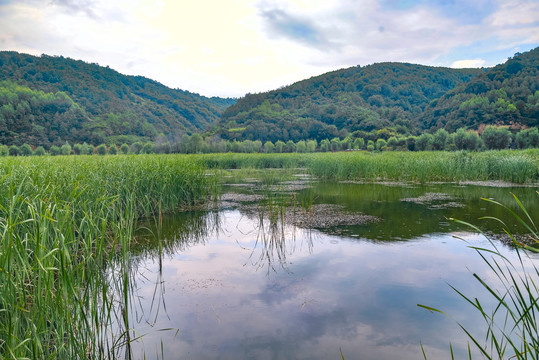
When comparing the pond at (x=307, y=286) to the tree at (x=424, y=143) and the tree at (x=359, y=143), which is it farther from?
the tree at (x=359, y=143)

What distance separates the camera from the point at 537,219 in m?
6.96

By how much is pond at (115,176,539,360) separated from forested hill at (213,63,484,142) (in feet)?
154

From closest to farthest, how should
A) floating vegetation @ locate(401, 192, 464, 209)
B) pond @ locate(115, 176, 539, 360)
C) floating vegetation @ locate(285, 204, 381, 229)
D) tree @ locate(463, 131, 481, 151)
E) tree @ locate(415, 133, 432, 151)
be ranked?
pond @ locate(115, 176, 539, 360) → floating vegetation @ locate(285, 204, 381, 229) → floating vegetation @ locate(401, 192, 464, 209) → tree @ locate(463, 131, 481, 151) → tree @ locate(415, 133, 432, 151)

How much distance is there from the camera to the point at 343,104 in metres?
67.5

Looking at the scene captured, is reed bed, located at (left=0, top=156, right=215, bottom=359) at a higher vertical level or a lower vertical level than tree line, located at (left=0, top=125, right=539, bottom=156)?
lower

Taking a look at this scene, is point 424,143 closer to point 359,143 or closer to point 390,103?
point 359,143

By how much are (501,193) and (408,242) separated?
6890 millimetres

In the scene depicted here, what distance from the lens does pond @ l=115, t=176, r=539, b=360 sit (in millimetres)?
2834

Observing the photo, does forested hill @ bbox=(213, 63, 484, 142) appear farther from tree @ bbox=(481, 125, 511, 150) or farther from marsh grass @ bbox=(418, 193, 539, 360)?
marsh grass @ bbox=(418, 193, 539, 360)

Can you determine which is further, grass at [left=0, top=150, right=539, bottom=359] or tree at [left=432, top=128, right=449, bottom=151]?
tree at [left=432, top=128, right=449, bottom=151]

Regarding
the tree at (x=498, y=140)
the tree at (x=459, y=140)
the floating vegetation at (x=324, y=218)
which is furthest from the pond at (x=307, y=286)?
the tree at (x=498, y=140)

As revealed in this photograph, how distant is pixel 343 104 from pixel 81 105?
56.1 metres

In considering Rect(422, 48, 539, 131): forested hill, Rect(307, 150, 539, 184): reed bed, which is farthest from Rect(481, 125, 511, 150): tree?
Rect(307, 150, 539, 184): reed bed

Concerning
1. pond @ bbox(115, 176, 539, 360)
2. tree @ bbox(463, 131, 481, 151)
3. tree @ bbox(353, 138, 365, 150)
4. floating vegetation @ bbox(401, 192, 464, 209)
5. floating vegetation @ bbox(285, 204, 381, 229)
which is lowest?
pond @ bbox(115, 176, 539, 360)
